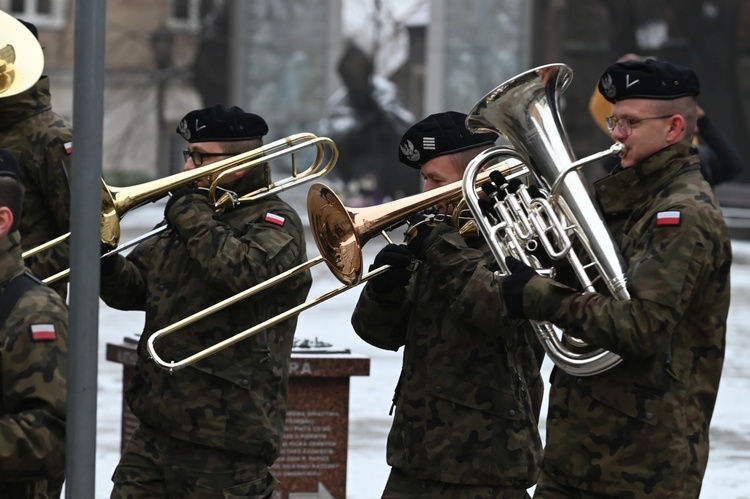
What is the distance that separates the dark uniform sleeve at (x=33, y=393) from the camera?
10.4ft

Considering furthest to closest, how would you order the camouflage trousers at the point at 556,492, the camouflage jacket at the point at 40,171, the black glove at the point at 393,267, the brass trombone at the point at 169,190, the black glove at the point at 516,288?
the camouflage jacket at the point at 40,171 → the brass trombone at the point at 169,190 → the black glove at the point at 393,267 → the camouflage trousers at the point at 556,492 → the black glove at the point at 516,288

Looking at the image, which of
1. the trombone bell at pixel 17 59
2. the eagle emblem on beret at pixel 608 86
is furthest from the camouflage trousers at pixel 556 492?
the trombone bell at pixel 17 59

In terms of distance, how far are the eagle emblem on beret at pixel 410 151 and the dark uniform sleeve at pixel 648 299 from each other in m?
0.94

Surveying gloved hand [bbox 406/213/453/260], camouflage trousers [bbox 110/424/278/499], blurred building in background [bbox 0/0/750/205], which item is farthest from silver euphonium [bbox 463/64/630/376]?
blurred building in background [bbox 0/0/750/205]

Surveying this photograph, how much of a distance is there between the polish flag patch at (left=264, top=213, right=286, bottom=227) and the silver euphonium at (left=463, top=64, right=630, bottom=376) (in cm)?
85

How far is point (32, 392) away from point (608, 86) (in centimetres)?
186

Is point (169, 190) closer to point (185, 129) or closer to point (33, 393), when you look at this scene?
point (185, 129)

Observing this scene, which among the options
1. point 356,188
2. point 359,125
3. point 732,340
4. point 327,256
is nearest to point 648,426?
point 327,256

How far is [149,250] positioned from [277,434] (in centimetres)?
82

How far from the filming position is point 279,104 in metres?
30.2

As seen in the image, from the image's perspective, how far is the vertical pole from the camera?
3127 millimetres

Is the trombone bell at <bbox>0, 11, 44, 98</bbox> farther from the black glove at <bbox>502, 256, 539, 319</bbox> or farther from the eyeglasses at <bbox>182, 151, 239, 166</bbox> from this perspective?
the black glove at <bbox>502, 256, 539, 319</bbox>

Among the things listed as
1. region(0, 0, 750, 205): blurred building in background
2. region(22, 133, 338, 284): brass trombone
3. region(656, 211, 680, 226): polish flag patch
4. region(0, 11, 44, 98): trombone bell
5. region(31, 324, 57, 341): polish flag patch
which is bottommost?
region(31, 324, 57, 341): polish flag patch

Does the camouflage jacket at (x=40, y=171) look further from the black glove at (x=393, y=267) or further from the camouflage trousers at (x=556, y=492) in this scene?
the camouflage trousers at (x=556, y=492)
